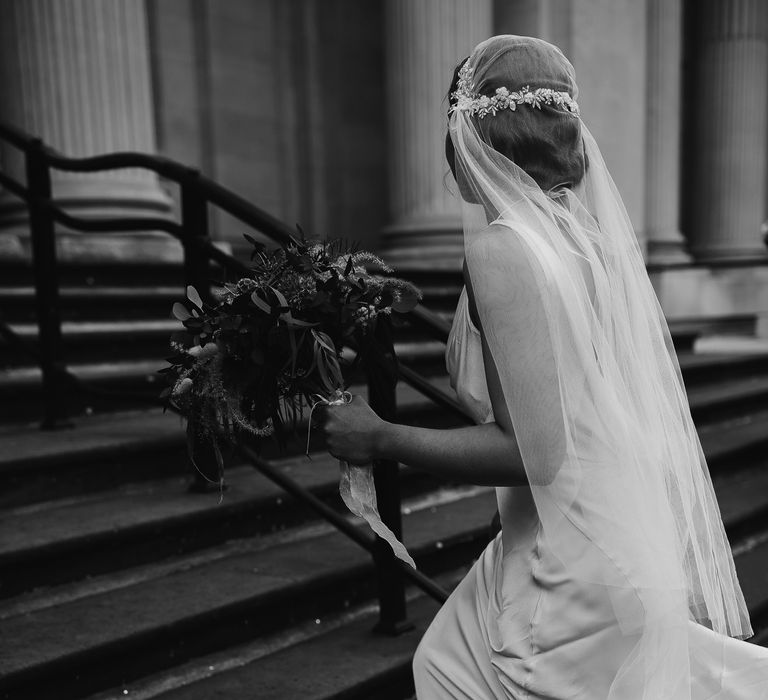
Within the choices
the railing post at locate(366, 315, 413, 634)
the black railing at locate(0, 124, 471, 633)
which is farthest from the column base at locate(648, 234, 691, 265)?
the railing post at locate(366, 315, 413, 634)

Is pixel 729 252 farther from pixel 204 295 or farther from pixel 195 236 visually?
pixel 204 295

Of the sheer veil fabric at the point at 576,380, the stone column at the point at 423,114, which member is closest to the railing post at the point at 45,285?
the sheer veil fabric at the point at 576,380

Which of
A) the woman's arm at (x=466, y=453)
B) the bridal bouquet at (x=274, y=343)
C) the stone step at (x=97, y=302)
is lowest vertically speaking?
the stone step at (x=97, y=302)

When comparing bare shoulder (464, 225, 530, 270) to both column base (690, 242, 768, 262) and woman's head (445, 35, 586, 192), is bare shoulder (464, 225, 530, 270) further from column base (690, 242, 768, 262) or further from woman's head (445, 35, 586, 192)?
column base (690, 242, 768, 262)

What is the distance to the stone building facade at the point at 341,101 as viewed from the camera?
5.27 meters

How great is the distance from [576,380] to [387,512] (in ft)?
4.27

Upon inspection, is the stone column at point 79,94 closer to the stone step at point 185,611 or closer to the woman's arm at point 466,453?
the stone step at point 185,611

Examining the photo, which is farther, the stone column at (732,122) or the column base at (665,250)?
the stone column at (732,122)

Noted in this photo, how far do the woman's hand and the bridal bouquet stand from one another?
38 mm

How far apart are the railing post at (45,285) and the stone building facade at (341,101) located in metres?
1.17

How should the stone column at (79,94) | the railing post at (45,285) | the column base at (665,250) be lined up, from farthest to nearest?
the column base at (665,250) → the stone column at (79,94) → the railing post at (45,285)

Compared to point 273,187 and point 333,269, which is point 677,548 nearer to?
point 333,269

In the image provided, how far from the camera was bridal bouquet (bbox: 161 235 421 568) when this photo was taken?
1547mm

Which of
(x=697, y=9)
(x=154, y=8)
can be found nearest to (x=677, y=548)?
(x=154, y=8)
